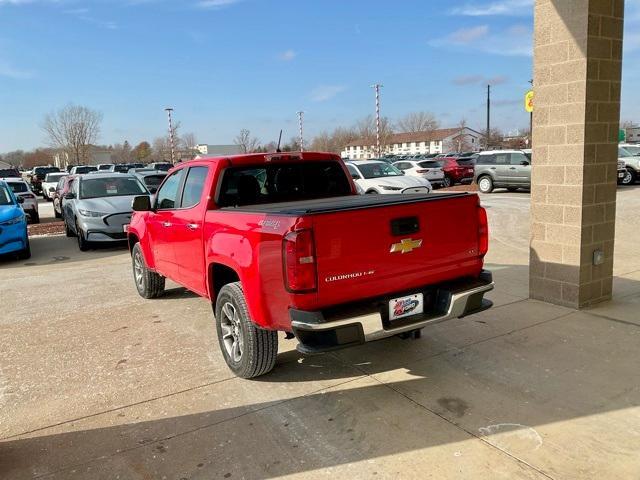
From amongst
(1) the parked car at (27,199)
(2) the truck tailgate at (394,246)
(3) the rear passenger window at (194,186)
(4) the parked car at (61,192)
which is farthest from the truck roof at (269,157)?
(1) the parked car at (27,199)

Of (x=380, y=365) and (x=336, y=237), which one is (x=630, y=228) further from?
(x=336, y=237)

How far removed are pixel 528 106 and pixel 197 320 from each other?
979 centimetres

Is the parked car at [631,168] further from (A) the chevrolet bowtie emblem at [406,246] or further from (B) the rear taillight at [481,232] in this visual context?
(A) the chevrolet bowtie emblem at [406,246]

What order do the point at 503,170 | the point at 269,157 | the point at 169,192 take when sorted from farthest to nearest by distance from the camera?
the point at 503,170, the point at 169,192, the point at 269,157

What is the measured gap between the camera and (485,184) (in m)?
21.3

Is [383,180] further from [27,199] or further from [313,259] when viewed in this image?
[313,259]

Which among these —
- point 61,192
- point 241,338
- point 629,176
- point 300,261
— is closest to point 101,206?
point 61,192

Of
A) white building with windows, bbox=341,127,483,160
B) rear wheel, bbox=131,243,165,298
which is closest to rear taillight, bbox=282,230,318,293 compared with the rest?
rear wheel, bbox=131,243,165,298

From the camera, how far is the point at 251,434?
3.47 meters

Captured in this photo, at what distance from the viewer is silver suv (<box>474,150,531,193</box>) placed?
65.4 feet

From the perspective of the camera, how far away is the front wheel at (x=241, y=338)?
13.4ft

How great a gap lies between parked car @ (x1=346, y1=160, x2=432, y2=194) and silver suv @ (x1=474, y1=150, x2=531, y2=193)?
18.5 feet

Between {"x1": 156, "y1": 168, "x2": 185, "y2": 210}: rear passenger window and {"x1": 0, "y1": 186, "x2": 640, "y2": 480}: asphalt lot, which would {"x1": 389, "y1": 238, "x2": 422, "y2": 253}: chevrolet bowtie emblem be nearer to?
{"x1": 0, "y1": 186, "x2": 640, "y2": 480}: asphalt lot

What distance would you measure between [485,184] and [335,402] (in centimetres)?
1897
